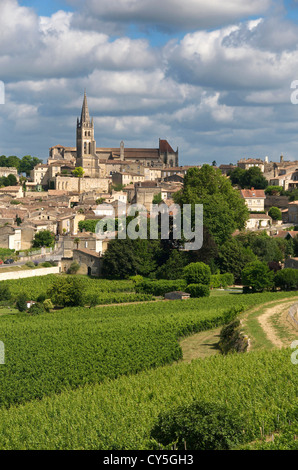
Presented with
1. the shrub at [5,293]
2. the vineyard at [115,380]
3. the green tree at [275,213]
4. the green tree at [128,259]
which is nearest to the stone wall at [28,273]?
the green tree at [128,259]

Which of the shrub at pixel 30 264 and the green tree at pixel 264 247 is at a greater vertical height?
the green tree at pixel 264 247

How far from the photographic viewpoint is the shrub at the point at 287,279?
44281 millimetres

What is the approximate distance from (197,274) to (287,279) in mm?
5872

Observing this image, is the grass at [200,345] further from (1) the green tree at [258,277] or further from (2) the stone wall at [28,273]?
(2) the stone wall at [28,273]

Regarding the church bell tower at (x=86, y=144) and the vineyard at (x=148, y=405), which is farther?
the church bell tower at (x=86, y=144)

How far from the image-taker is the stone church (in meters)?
117

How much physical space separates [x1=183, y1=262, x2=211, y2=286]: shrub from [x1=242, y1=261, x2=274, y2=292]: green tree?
249 cm

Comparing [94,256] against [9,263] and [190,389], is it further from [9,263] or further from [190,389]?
[190,389]

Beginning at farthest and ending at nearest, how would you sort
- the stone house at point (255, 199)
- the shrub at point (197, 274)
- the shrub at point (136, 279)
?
the stone house at point (255, 199) → the shrub at point (136, 279) → the shrub at point (197, 274)

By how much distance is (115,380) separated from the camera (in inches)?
917

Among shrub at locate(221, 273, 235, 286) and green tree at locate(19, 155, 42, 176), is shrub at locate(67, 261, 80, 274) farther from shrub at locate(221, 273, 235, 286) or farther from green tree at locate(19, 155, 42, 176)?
green tree at locate(19, 155, 42, 176)

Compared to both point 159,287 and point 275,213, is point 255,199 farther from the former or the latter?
point 159,287

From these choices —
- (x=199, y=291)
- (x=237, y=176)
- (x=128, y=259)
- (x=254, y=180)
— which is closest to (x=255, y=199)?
(x=254, y=180)

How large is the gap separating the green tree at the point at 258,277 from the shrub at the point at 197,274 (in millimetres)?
2491
